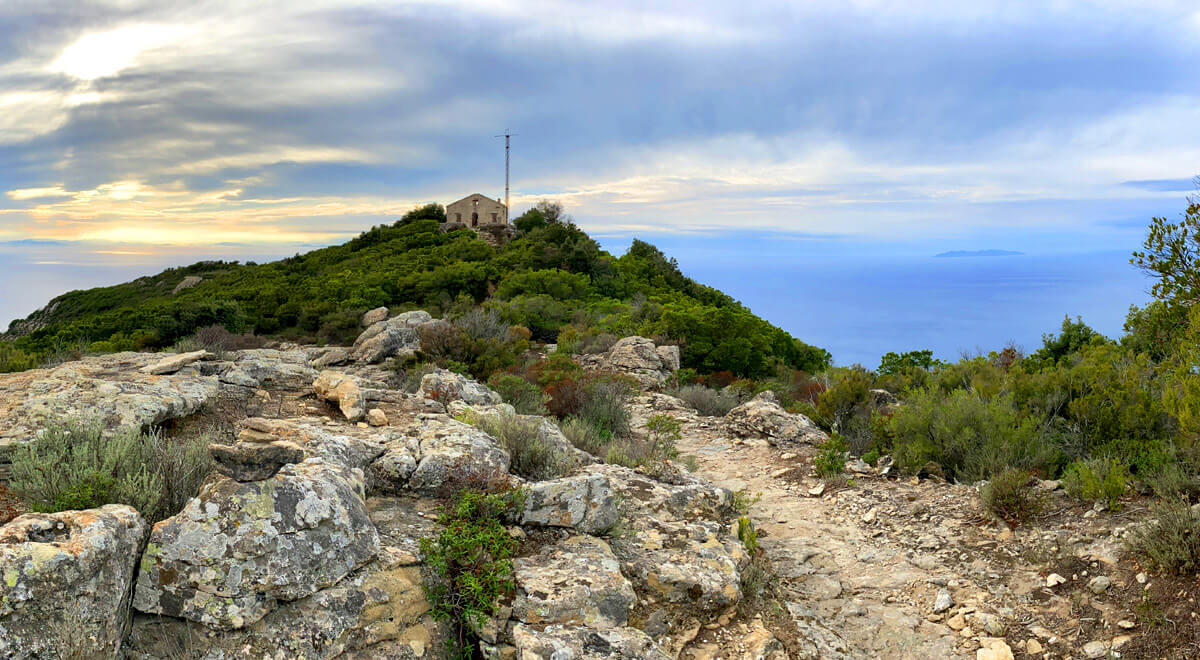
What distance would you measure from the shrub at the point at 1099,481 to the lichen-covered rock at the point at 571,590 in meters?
4.40

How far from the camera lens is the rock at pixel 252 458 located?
172 inches

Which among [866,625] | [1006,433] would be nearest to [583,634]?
[866,625]

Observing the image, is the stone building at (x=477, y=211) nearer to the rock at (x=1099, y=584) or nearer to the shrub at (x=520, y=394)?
the shrub at (x=520, y=394)

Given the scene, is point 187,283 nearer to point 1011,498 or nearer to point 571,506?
point 571,506

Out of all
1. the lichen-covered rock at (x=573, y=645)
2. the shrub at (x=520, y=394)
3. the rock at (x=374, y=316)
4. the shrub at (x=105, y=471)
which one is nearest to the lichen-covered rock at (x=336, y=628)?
the lichen-covered rock at (x=573, y=645)

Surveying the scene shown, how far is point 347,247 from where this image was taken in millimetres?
47594

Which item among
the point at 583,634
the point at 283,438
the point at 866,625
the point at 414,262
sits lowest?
the point at 866,625

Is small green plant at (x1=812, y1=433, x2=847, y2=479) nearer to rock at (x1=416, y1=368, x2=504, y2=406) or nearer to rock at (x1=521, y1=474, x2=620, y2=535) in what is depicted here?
rock at (x1=521, y1=474, x2=620, y2=535)

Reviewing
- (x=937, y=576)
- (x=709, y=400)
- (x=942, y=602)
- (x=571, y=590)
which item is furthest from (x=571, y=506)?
(x=709, y=400)

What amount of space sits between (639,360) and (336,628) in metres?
12.8

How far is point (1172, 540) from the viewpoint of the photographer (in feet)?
15.2

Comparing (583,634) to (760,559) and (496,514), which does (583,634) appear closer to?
(496,514)

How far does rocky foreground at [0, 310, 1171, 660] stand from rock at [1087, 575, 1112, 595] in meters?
0.01

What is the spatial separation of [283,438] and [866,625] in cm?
459
